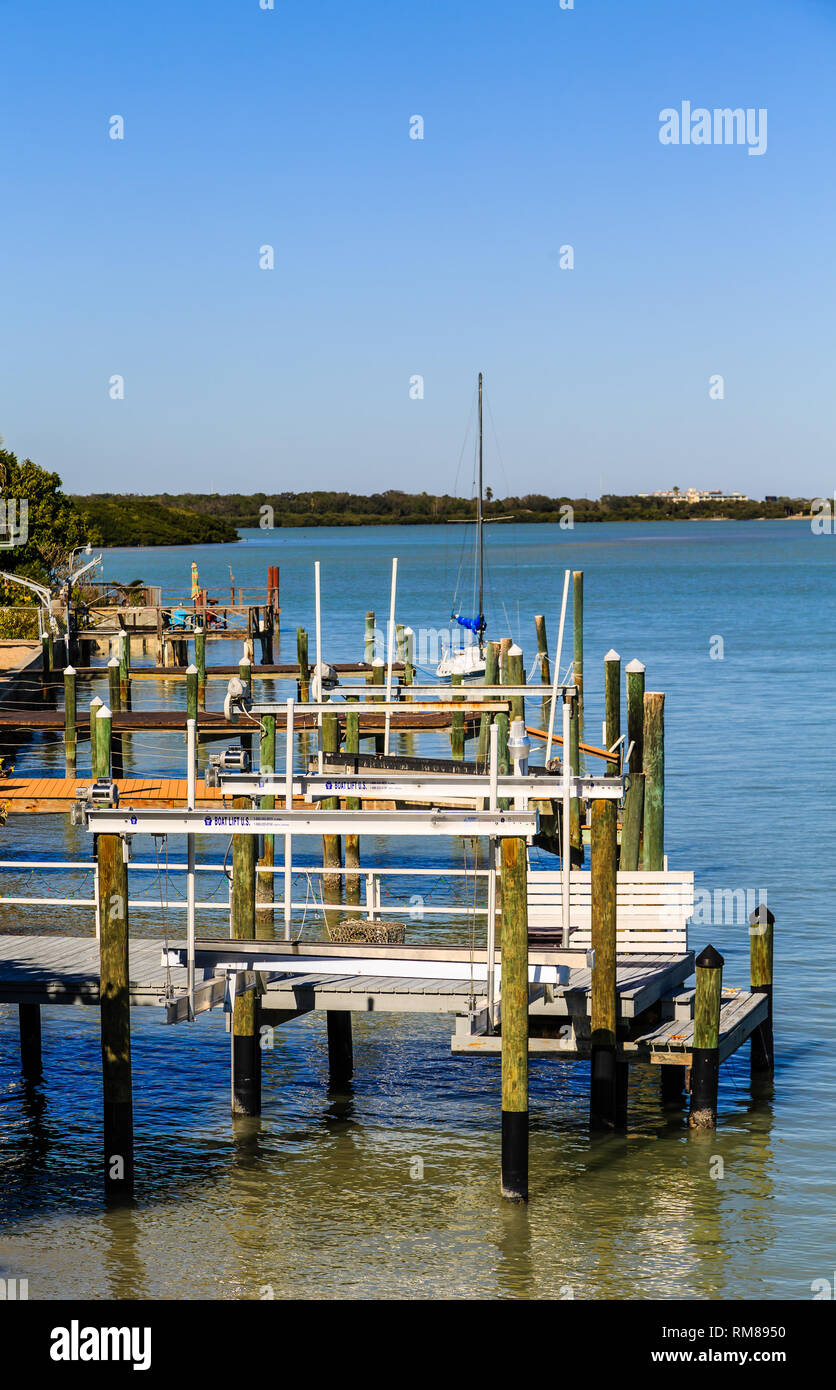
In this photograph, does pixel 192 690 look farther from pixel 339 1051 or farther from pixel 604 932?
pixel 604 932

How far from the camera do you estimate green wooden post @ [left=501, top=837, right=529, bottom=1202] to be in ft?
37.9

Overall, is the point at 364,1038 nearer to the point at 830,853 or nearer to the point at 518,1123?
the point at 518,1123

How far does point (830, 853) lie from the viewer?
27.1 m

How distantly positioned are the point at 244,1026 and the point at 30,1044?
327 centimetres

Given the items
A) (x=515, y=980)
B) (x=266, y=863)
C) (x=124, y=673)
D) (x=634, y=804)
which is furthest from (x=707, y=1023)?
(x=124, y=673)

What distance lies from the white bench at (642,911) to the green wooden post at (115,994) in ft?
14.1

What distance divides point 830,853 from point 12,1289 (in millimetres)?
18319

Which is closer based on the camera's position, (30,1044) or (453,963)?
(453,963)

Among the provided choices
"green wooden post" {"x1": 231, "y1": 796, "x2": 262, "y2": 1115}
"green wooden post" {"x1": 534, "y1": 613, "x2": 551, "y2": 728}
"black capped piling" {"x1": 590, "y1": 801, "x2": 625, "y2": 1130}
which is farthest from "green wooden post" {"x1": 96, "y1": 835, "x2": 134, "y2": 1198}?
"green wooden post" {"x1": 534, "y1": 613, "x2": 551, "y2": 728}

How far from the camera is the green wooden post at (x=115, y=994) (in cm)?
1178

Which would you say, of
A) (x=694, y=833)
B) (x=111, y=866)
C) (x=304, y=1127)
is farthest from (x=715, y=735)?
(x=111, y=866)

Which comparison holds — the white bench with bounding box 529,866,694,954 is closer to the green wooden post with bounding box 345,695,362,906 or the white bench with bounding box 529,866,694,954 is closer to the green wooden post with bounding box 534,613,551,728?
the green wooden post with bounding box 345,695,362,906

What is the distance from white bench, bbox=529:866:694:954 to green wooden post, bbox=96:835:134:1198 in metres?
4.29

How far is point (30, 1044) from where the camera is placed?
1598 centimetres
